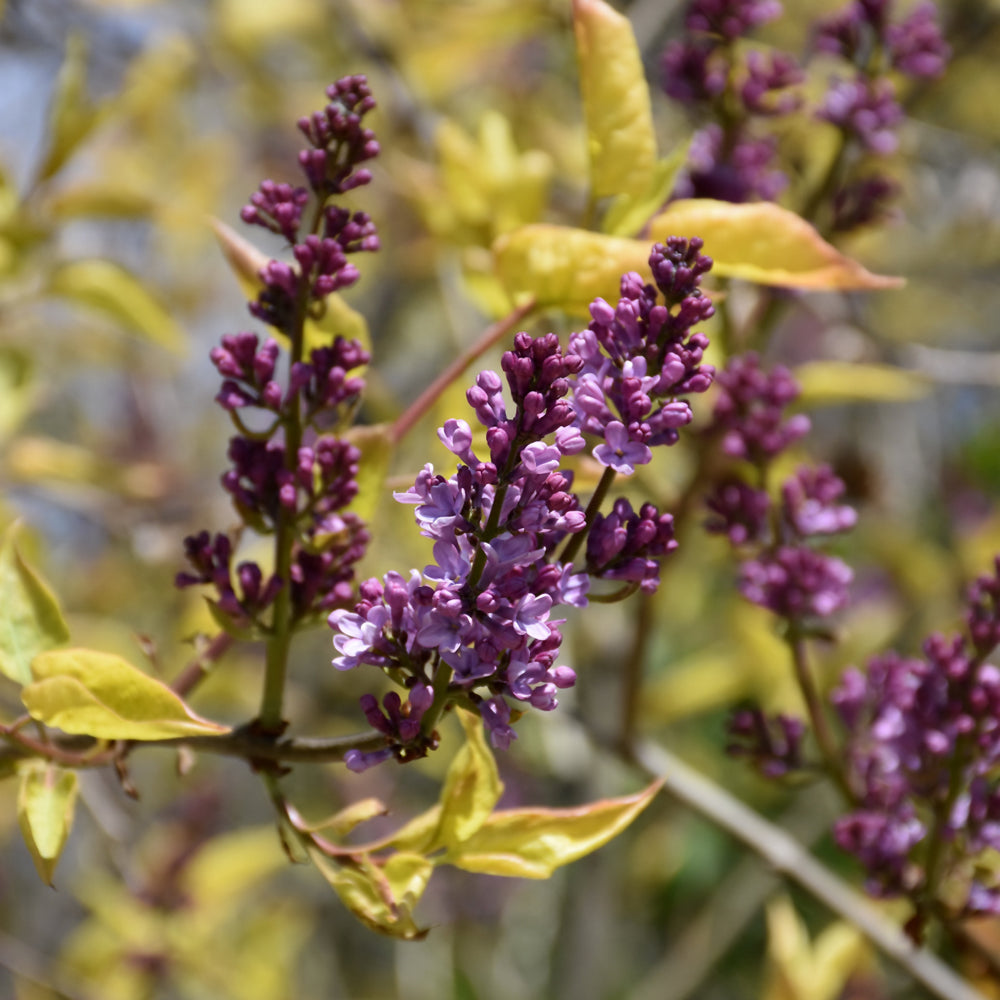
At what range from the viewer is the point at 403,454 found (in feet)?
7.41

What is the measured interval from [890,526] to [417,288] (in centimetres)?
156

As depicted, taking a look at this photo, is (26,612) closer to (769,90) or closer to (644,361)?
(644,361)

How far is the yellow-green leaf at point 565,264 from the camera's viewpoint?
746mm

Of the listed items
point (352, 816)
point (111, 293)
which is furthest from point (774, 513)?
point (111, 293)

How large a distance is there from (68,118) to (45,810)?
2.83 feet

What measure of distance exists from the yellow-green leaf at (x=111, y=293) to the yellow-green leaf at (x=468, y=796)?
0.85m

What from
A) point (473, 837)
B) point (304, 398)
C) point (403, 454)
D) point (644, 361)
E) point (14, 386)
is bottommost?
point (403, 454)

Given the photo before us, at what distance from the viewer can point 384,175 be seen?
2.05 metres

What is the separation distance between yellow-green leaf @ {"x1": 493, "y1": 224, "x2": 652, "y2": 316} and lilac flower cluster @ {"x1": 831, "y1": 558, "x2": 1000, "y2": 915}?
37 centimetres

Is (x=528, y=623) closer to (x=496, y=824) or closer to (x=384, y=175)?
(x=496, y=824)

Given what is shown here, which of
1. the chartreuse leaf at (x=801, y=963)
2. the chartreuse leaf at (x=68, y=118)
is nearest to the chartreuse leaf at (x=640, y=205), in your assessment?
the chartreuse leaf at (x=68, y=118)

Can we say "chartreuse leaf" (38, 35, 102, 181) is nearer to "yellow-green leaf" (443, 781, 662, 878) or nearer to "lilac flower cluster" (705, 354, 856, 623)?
"lilac flower cluster" (705, 354, 856, 623)

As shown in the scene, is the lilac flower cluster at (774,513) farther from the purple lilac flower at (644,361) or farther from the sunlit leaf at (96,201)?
the sunlit leaf at (96,201)

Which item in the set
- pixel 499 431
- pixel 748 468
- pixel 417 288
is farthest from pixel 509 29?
pixel 417 288
